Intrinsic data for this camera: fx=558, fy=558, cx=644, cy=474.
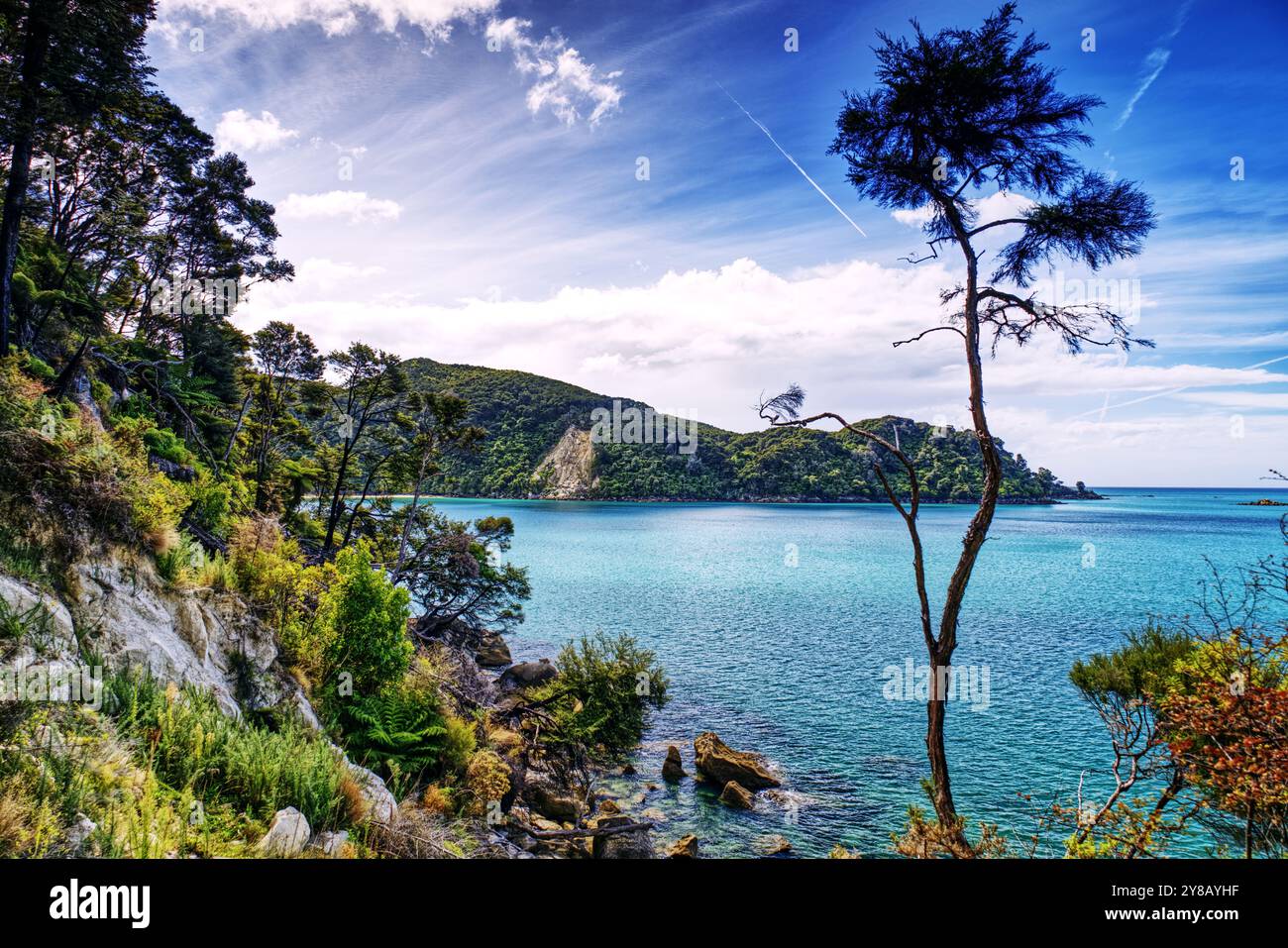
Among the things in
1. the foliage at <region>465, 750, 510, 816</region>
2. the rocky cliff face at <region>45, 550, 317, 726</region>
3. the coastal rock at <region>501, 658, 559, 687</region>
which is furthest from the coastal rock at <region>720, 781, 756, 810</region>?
the rocky cliff face at <region>45, 550, 317, 726</region>

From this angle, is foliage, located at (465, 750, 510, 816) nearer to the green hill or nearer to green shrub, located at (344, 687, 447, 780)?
green shrub, located at (344, 687, 447, 780)

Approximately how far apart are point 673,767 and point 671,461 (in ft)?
441

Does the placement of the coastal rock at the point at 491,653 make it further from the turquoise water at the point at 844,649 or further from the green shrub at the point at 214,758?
the green shrub at the point at 214,758

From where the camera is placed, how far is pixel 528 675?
23750 millimetres

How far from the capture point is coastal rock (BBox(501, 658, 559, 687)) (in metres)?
23.5

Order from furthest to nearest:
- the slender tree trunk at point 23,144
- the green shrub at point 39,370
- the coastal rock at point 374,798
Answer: the green shrub at point 39,370, the slender tree trunk at point 23,144, the coastal rock at point 374,798

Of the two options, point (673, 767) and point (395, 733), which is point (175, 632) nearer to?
point (395, 733)

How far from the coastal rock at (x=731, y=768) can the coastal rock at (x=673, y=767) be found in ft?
1.95

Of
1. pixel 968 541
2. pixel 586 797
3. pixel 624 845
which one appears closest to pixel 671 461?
pixel 586 797

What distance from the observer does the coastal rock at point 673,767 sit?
17.3m

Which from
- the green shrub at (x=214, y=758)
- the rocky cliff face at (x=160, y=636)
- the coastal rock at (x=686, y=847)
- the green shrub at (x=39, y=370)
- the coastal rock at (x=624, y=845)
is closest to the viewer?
the green shrub at (x=214, y=758)

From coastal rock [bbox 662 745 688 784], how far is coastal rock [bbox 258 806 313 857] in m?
14.4

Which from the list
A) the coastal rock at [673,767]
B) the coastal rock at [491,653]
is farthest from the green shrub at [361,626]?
the coastal rock at [491,653]
